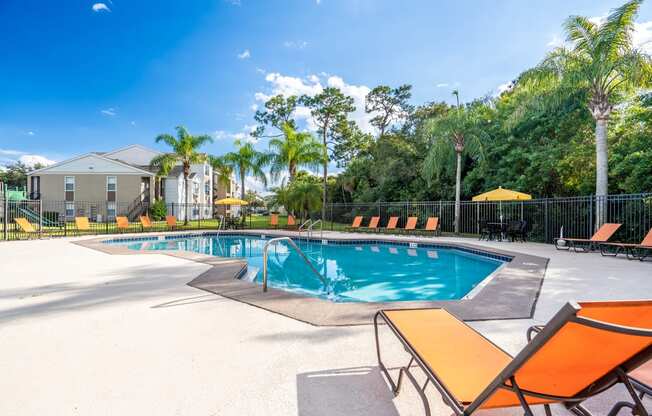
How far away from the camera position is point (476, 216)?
1664cm

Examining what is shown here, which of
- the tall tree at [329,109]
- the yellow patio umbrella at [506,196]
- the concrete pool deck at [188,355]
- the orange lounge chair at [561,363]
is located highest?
the tall tree at [329,109]

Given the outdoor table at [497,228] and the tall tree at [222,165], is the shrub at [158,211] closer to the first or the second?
the tall tree at [222,165]

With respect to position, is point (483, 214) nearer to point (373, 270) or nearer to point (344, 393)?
point (373, 270)

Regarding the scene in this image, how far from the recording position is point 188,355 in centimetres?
275

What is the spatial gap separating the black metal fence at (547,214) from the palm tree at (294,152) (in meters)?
5.29

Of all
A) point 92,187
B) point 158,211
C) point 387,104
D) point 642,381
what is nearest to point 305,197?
point 387,104

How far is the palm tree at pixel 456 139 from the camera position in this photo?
1555 centimetres

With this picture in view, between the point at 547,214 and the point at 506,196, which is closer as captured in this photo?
the point at 506,196

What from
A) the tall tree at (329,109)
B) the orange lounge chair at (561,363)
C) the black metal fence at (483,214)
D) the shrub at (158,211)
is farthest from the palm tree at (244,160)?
the orange lounge chair at (561,363)

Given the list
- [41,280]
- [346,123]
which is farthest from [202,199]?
[41,280]

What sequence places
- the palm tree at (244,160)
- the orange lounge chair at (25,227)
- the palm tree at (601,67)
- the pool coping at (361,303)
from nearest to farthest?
the pool coping at (361,303) < the palm tree at (601,67) < the orange lounge chair at (25,227) < the palm tree at (244,160)

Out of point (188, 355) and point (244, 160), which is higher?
point (244, 160)

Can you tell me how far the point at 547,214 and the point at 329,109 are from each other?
63.8 ft

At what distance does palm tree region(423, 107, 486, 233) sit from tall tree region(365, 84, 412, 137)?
11.3 meters
